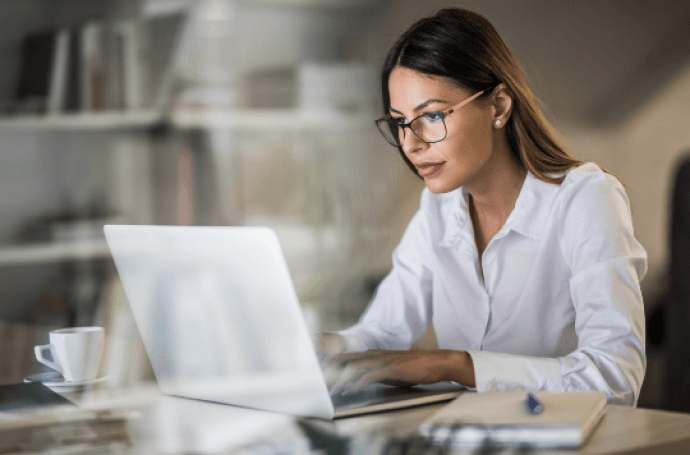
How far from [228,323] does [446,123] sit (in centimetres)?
59

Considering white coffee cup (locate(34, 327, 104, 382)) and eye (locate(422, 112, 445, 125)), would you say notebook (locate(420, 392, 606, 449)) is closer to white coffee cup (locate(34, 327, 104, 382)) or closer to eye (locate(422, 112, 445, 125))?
white coffee cup (locate(34, 327, 104, 382))

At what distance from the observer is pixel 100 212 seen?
2322mm

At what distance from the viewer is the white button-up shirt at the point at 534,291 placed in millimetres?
931

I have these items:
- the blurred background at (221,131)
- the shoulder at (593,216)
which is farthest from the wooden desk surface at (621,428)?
the blurred background at (221,131)

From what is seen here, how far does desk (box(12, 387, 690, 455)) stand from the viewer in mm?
609

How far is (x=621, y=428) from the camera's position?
658 mm

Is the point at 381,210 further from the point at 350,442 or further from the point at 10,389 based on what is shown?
the point at 350,442

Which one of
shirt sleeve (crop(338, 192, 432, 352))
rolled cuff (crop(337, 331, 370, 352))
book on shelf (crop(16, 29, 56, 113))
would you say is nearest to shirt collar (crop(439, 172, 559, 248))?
shirt sleeve (crop(338, 192, 432, 352))

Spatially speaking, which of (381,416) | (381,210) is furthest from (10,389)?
(381,210)

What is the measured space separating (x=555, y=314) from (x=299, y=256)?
1.39 meters

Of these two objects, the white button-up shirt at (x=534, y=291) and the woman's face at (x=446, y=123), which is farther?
the woman's face at (x=446, y=123)

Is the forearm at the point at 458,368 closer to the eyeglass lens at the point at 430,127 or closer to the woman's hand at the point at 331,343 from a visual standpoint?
the woman's hand at the point at 331,343

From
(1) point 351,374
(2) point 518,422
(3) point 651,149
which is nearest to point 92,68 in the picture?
(1) point 351,374

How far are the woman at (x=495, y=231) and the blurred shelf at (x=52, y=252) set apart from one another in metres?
1.20
